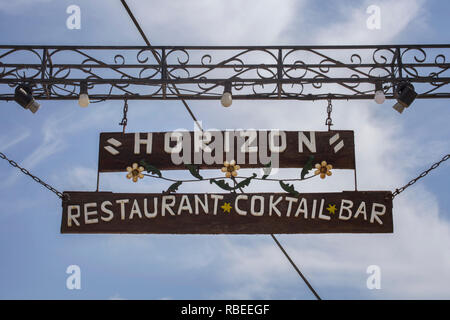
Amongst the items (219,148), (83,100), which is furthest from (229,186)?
(83,100)

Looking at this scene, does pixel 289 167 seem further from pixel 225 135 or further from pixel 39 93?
pixel 39 93

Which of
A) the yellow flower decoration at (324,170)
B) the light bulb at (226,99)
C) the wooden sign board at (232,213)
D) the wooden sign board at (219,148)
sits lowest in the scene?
the wooden sign board at (232,213)

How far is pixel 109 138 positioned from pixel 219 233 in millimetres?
1503

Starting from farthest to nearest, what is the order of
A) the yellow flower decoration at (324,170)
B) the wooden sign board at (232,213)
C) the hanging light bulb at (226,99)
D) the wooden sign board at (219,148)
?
the hanging light bulb at (226,99) → the wooden sign board at (219,148) → the yellow flower decoration at (324,170) → the wooden sign board at (232,213)

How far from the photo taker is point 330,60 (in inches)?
264

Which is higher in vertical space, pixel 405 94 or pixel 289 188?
pixel 405 94

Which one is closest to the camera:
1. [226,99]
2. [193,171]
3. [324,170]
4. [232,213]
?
[232,213]

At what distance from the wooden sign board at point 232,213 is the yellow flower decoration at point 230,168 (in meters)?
0.26

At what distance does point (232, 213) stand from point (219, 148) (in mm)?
738

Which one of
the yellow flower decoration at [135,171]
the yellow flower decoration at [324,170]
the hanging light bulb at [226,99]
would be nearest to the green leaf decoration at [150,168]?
the yellow flower decoration at [135,171]

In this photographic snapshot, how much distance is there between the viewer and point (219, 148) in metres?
6.49

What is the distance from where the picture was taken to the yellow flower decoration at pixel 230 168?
6384 mm

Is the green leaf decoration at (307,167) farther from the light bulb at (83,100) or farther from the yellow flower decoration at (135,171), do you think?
the light bulb at (83,100)

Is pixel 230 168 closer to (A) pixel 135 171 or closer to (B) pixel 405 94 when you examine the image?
(A) pixel 135 171
